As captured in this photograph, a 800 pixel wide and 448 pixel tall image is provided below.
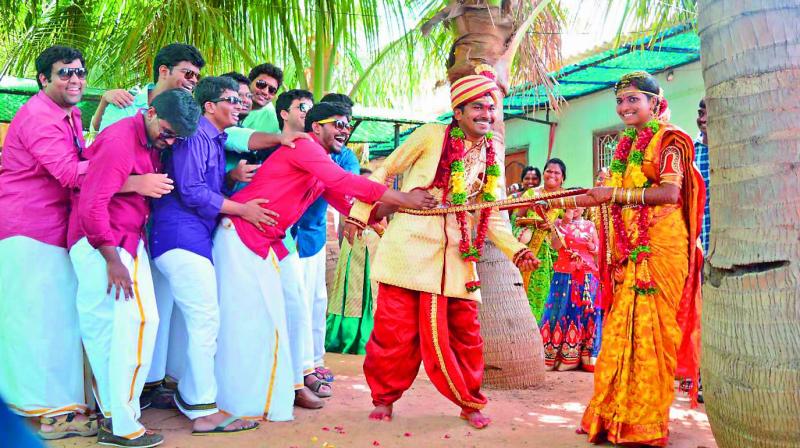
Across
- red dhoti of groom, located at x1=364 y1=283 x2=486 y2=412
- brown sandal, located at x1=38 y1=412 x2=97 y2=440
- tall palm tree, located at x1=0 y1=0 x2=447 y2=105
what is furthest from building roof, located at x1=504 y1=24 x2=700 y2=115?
brown sandal, located at x1=38 y1=412 x2=97 y2=440

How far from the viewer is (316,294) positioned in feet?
18.3

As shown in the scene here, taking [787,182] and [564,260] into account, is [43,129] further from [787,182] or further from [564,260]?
[564,260]

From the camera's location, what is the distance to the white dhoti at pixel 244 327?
14.3ft

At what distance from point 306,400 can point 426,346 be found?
95 cm

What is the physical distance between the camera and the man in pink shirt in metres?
4.34

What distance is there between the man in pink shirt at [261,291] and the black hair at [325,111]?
0.49m

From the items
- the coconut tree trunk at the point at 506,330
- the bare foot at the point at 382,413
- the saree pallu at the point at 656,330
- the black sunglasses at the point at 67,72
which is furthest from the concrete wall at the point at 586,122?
the black sunglasses at the point at 67,72

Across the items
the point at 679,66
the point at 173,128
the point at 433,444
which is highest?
the point at 679,66

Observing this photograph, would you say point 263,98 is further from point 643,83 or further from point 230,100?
point 643,83

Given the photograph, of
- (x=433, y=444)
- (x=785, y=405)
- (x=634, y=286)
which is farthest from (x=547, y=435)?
(x=785, y=405)

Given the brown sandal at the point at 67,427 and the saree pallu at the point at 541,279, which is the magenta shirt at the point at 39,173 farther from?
the saree pallu at the point at 541,279

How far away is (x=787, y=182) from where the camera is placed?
2971mm

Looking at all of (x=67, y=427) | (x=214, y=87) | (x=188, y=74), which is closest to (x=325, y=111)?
(x=214, y=87)

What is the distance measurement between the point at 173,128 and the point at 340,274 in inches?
178
